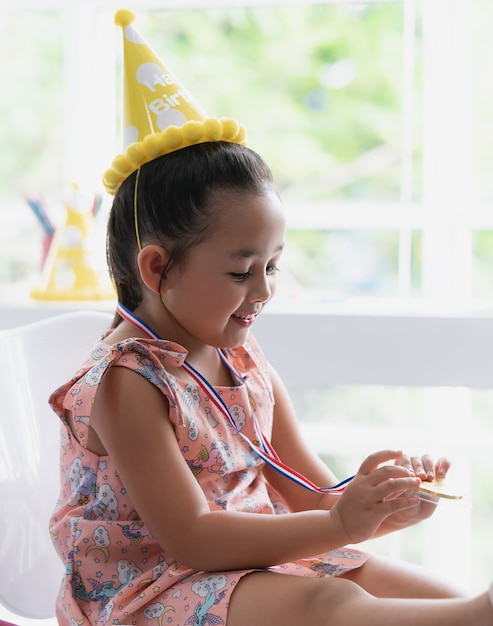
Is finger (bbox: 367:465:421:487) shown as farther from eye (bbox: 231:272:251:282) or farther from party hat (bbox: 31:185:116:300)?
party hat (bbox: 31:185:116:300)

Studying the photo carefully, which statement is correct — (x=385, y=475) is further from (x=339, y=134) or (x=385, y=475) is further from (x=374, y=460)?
(x=339, y=134)

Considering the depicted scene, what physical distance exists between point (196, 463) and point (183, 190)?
1.00 feet

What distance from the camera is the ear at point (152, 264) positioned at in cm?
100

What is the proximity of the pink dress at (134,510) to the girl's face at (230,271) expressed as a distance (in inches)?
2.0

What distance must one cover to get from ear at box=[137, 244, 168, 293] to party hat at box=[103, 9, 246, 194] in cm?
11

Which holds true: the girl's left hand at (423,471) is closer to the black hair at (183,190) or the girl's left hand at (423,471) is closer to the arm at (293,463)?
the arm at (293,463)

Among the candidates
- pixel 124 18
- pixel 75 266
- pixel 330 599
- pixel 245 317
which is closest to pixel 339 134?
pixel 75 266

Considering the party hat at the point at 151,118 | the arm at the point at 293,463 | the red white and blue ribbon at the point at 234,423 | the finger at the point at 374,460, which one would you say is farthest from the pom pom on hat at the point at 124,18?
the finger at the point at 374,460

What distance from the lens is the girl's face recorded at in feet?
3.26

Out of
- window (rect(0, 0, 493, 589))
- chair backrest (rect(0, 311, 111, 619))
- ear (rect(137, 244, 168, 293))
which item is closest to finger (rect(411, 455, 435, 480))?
ear (rect(137, 244, 168, 293))

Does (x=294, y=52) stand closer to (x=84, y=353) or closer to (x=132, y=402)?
(x=84, y=353)

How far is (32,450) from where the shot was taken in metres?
1.23

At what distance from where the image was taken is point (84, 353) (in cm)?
129

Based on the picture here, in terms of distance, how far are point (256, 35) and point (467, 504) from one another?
135 centimetres
